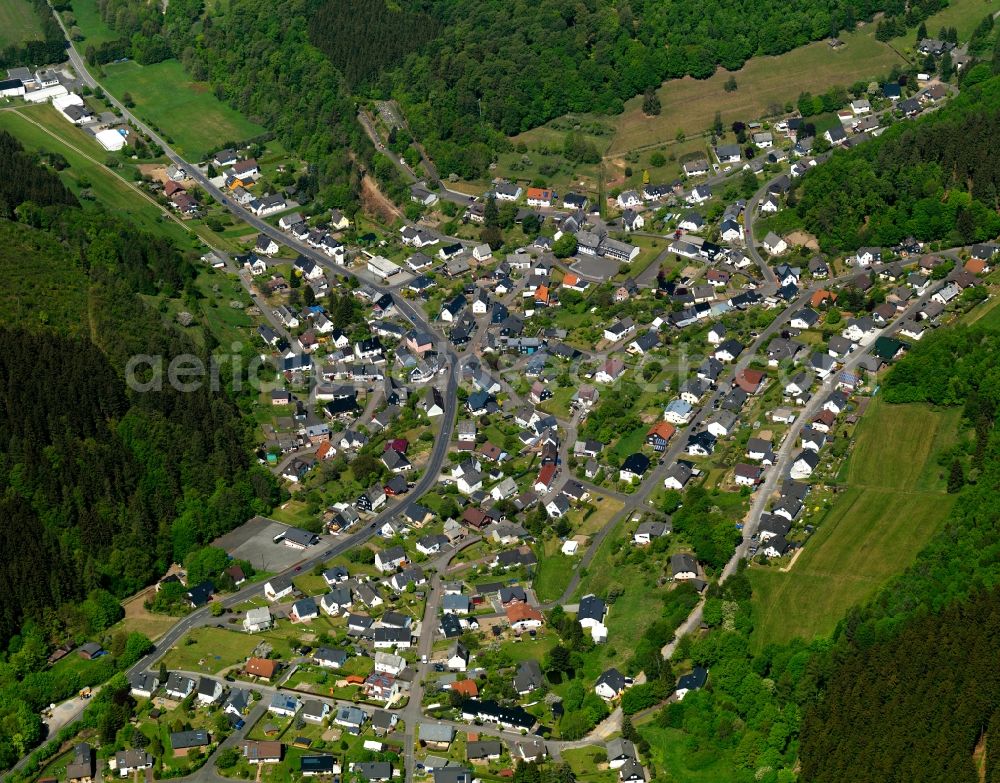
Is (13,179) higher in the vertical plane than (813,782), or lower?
higher

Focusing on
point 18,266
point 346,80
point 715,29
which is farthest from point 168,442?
point 715,29

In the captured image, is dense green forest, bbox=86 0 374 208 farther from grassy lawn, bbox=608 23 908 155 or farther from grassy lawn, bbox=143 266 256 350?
grassy lawn, bbox=608 23 908 155

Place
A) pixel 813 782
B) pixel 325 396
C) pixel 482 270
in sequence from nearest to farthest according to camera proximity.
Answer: pixel 813 782 < pixel 325 396 < pixel 482 270

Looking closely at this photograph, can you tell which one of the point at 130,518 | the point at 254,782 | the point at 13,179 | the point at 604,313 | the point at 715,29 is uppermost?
the point at 715,29

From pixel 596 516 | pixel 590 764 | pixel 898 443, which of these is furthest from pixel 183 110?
pixel 590 764

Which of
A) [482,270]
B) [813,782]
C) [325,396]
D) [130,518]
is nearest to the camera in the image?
[813,782]

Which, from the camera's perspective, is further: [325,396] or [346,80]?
[346,80]

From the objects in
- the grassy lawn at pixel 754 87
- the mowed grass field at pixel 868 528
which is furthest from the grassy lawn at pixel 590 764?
the grassy lawn at pixel 754 87

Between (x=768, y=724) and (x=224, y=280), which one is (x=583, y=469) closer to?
(x=768, y=724)
